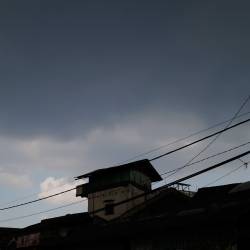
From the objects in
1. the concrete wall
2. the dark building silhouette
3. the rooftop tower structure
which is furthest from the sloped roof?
the concrete wall

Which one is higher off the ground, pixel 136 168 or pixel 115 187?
pixel 136 168

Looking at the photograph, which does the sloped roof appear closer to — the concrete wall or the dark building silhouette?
the dark building silhouette

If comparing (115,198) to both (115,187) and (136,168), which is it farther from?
(136,168)

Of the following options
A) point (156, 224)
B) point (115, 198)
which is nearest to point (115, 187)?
point (115, 198)

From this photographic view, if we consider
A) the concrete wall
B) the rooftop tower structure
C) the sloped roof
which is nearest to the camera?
the concrete wall

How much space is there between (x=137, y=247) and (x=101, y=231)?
10.9 feet

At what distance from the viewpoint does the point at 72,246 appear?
28.3 m

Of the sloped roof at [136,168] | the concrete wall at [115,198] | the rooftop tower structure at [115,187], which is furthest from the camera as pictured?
the sloped roof at [136,168]

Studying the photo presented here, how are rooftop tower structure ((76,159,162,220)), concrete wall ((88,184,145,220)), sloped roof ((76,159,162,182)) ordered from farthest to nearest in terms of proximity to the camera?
sloped roof ((76,159,162,182)) < rooftop tower structure ((76,159,162,220)) < concrete wall ((88,184,145,220))

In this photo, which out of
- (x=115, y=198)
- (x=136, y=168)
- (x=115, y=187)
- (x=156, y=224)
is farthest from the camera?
(x=136, y=168)

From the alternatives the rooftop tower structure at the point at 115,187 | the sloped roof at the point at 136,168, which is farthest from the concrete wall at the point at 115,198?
the sloped roof at the point at 136,168

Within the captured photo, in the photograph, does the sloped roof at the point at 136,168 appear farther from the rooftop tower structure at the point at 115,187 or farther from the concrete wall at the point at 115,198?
the concrete wall at the point at 115,198

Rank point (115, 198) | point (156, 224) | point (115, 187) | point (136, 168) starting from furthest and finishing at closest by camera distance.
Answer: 1. point (136, 168)
2. point (115, 187)
3. point (115, 198)
4. point (156, 224)

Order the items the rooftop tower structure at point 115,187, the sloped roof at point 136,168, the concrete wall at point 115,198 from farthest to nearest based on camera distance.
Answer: the sloped roof at point 136,168 < the rooftop tower structure at point 115,187 < the concrete wall at point 115,198
